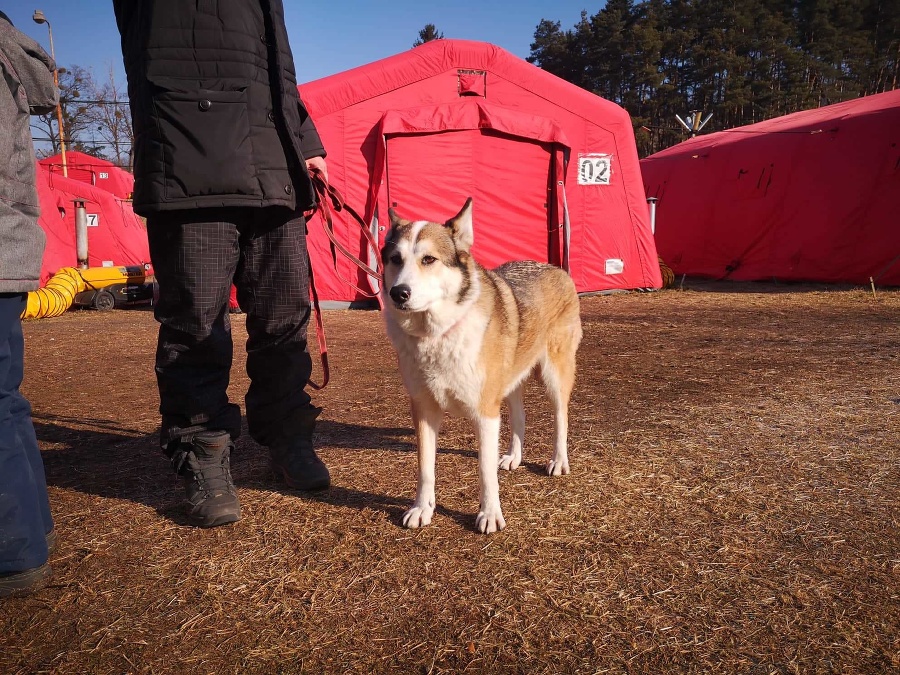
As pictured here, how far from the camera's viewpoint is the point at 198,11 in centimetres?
221

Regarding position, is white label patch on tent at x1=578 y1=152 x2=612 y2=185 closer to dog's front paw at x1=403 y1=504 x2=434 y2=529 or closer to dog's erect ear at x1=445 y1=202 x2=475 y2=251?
dog's erect ear at x1=445 y1=202 x2=475 y2=251

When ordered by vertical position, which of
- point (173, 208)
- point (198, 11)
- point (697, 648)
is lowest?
point (697, 648)

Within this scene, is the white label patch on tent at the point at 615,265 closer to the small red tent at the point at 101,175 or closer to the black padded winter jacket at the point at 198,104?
the black padded winter jacket at the point at 198,104

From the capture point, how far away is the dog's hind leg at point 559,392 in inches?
115

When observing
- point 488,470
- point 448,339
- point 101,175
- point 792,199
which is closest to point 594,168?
point 792,199

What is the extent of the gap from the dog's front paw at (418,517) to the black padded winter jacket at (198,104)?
4.84 ft

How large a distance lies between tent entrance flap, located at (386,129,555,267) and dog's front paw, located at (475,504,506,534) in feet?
23.3

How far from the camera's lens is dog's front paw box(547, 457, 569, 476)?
291 cm

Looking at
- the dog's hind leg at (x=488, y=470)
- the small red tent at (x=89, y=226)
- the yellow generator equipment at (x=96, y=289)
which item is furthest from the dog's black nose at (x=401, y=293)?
the small red tent at (x=89, y=226)

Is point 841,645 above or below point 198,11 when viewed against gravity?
below

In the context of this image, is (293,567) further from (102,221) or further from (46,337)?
(102,221)

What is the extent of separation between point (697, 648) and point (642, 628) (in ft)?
0.52

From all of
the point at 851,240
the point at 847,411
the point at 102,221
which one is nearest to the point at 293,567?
the point at 847,411

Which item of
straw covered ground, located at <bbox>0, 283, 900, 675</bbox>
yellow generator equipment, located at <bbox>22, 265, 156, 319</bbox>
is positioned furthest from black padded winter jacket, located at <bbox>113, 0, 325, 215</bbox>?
yellow generator equipment, located at <bbox>22, 265, 156, 319</bbox>
